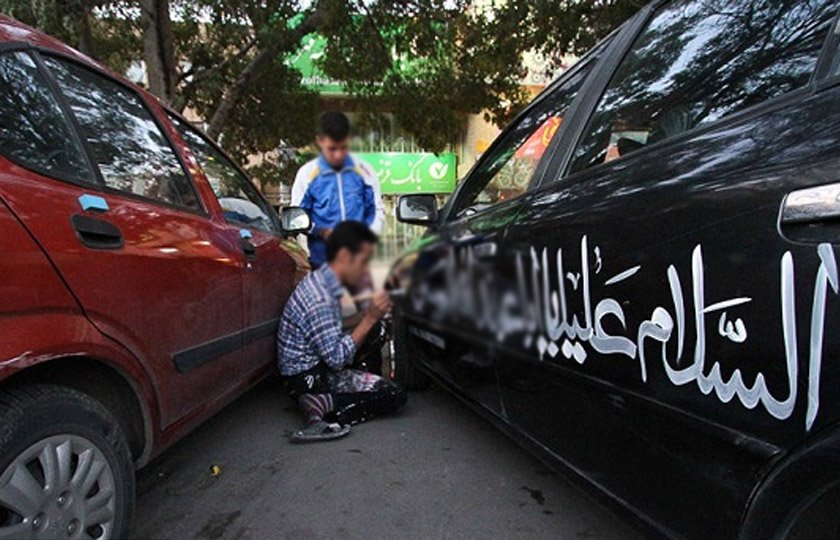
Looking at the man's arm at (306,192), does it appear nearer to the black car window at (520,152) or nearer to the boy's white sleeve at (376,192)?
the boy's white sleeve at (376,192)

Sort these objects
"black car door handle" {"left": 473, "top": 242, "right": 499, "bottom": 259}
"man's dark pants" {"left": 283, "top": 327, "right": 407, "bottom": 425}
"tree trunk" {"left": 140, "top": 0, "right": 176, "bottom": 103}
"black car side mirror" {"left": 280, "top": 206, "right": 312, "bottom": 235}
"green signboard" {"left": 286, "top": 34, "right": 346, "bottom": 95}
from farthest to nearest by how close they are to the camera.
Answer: "tree trunk" {"left": 140, "top": 0, "right": 176, "bottom": 103}
"man's dark pants" {"left": 283, "top": 327, "right": 407, "bottom": 425}
"green signboard" {"left": 286, "top": 34, "right": 346, "bottom": 95}
"black car side mirror" {"left": 280, "top": 206, "right": 312, "bottom": 235}
"black car door handle" {"left": 473, "top": 242, "right": 499, "bottom": 259}

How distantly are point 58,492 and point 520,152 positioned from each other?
185 cm

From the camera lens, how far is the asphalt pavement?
2275 millimetres

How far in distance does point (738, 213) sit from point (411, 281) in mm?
1060

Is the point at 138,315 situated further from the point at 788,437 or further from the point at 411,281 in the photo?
the point at 788,437

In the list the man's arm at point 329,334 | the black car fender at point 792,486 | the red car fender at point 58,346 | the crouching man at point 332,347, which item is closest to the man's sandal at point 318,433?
the crouching man at point 332,347

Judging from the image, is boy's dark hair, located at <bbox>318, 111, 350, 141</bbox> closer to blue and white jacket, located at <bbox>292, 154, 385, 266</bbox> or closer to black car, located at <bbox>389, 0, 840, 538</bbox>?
blue and white jacket, located at <bbox>292, 154, 385, 266</bbox>

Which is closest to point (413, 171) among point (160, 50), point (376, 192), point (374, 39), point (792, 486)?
point (376, 192)

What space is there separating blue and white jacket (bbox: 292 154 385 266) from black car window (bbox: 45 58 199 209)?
1.41 meters

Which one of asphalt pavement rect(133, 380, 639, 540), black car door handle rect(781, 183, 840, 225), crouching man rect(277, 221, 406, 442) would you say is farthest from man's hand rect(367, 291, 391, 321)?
asphalt pavement rect(133, 380, 639, 540)

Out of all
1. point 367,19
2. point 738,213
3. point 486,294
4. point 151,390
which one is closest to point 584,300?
point 738,213

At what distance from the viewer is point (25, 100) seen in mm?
1768

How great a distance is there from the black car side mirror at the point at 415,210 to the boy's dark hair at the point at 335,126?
0.17 metres

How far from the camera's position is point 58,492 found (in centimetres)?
153
